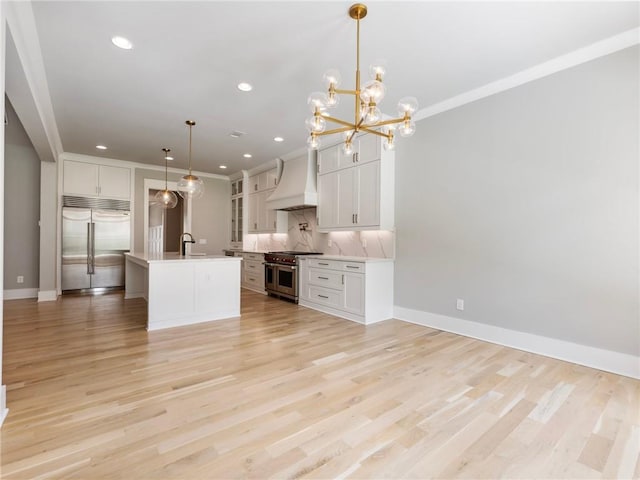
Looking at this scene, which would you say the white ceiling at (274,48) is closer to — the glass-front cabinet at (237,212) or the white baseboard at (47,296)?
the white baseboard at (47,296)

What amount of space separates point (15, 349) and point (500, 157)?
5.24m

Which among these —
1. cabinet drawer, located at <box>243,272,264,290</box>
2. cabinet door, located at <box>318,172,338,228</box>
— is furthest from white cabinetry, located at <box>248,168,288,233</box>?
cabinet door, located at <box>318,172,338,228</box>

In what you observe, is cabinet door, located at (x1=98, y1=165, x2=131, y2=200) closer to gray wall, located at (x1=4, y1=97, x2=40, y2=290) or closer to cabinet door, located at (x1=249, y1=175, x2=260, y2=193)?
gray wall, located at (x1=4, y1=97, x2=40, y2=290)

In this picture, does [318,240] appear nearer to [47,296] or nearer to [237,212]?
[237,212]

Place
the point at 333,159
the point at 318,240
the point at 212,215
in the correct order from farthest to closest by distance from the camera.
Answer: the point at 212,215 < the point at 318,240 < the point at 333,159

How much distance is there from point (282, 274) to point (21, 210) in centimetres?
487

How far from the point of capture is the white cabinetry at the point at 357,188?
4.31 m

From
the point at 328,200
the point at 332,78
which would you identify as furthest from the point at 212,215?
Result: the point at 332,78

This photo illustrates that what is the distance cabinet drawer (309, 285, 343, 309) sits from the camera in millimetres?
4508

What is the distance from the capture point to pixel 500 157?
3318 millimetres

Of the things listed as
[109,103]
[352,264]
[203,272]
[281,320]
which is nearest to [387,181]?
[352,264]

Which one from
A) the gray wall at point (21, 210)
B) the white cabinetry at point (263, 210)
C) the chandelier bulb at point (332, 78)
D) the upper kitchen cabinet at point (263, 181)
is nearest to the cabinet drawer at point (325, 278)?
the white cabinetry at point (263, 210)

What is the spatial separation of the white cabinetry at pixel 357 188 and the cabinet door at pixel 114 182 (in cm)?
438

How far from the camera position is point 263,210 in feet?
22.7
